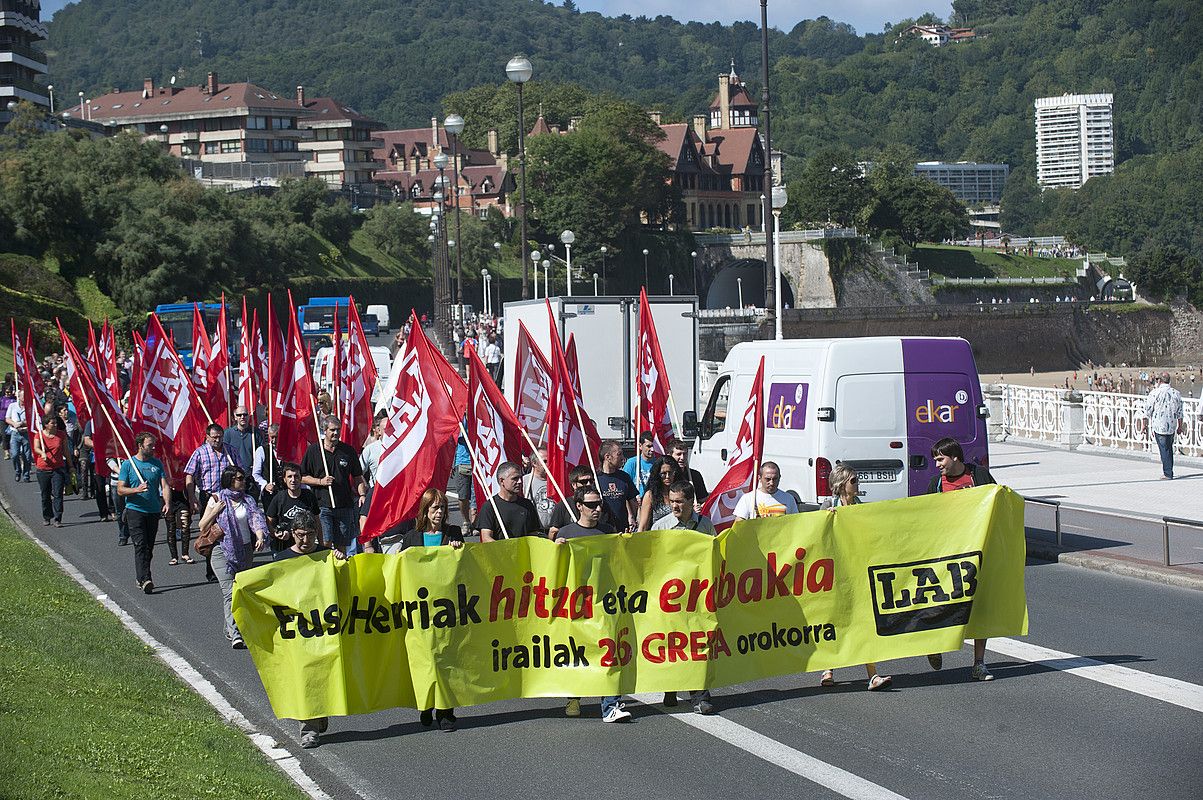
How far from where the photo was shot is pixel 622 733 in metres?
9.16

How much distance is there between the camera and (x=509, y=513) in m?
10.8

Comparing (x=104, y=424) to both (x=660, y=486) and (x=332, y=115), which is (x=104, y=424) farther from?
(x=332, y=115)

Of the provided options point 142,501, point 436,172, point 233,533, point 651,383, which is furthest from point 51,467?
point 436,172

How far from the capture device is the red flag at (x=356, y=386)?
16.3 meters

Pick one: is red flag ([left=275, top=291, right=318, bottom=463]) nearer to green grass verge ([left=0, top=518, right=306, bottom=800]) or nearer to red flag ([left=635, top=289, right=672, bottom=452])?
red flag ([left=635, top=289, right=672, bottom=452])

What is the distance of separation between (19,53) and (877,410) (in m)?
104

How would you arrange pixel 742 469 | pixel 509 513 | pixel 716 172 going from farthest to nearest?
pixel 716 172 → pixel 742 469 → pixel 509 513

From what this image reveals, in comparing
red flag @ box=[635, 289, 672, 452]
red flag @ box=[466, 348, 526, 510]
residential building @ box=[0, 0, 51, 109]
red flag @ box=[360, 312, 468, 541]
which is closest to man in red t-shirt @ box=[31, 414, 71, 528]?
red flag @ box=[635, 289, 672, 452]

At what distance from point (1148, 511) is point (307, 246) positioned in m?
85.3

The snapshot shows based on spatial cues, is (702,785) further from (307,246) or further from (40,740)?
(307,246)

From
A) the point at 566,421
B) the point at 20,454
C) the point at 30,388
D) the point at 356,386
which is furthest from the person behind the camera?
the point at 20,454

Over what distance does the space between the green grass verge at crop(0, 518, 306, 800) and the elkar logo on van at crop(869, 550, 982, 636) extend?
4003 mm

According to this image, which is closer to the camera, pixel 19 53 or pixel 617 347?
pixel 617 347

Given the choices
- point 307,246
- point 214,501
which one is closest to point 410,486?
point 214,501
